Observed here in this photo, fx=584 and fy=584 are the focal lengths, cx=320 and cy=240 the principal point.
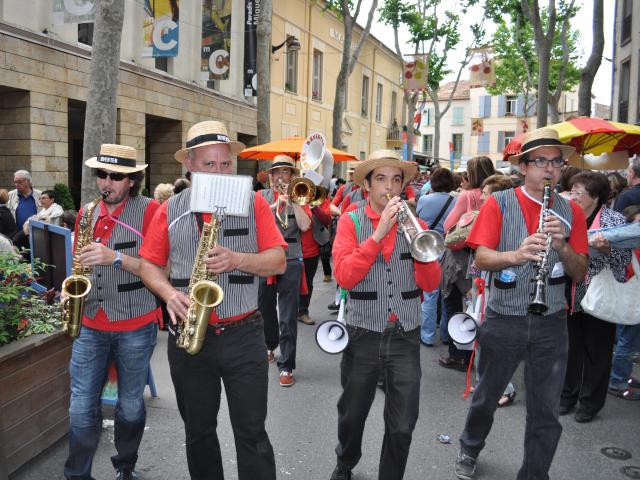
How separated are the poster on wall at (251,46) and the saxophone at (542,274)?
14.2 meters

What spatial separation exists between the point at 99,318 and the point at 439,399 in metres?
3.17

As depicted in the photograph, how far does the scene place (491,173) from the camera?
6.00 m

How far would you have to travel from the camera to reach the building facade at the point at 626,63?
18609 millimetres

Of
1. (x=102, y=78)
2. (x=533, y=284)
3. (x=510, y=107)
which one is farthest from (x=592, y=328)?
(x=510, y=107)

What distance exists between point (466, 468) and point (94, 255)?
104 inches

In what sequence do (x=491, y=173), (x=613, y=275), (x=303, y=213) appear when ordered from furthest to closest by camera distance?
(x=491, y=173) → (x=303, y=213) → (x=613, y=275)

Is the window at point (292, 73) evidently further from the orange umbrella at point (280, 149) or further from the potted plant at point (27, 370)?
the potted plant at point (27, 370)

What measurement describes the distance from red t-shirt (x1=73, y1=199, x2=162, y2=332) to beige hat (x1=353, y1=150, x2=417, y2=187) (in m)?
1.28

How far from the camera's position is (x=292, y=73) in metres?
23.9

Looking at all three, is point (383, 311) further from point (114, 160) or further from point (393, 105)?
point (393, 105)

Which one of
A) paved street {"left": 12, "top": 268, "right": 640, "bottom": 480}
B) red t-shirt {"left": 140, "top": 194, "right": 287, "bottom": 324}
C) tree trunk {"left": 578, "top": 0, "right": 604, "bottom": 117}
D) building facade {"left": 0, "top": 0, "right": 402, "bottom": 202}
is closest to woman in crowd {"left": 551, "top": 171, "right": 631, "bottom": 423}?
paved street {"left": 12, "top": 268, "right": 640, "bottom": 480}

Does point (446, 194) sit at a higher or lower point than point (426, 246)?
higher

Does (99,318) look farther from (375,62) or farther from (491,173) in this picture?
(375,62)

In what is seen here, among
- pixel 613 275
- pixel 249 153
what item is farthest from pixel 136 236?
pixel 249 153
